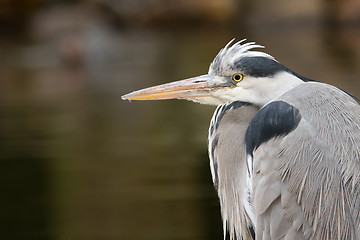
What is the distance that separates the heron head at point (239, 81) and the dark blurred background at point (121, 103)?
216 centimetres

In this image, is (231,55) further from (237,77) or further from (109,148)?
(109,148)

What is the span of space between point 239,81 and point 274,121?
0.97ft

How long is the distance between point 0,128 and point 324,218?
6.30m

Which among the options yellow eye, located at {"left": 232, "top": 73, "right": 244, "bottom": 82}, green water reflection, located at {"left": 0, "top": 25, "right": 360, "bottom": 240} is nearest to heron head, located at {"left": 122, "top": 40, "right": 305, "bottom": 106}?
yellow eye, located at {"left": 232, "top": 73, "right": 244, "bottom": 82}

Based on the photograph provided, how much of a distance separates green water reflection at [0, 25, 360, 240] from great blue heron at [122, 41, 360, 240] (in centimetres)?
204

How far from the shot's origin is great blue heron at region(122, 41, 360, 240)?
2.97 metres

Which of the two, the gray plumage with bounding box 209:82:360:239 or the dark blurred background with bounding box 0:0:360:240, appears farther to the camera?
the dark blurred background with bounding box 0:0:360:240

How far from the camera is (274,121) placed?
3.09m

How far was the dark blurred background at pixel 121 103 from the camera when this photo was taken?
232 inches

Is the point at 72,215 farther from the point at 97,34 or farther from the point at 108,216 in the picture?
the point at 97,34

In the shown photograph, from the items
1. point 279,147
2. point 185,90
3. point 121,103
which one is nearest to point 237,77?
point 185,90

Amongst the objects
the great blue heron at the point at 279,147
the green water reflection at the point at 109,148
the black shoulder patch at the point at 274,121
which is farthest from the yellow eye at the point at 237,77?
the green water reflection at the point at 109,148

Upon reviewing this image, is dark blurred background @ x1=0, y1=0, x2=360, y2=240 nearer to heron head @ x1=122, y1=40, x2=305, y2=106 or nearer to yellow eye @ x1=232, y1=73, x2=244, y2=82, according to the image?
heron head @ x1=122, y1=40, x2=305, y2=106

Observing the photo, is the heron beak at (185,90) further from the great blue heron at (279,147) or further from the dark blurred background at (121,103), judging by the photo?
the dark blurred background at (121,103)
